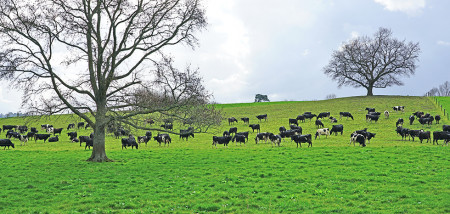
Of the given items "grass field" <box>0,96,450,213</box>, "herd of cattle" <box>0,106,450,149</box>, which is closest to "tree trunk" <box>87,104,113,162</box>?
"herd of cattle" <box>0,106,450,149</box>

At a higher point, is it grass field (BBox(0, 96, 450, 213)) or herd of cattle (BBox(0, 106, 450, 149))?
herd of cattle (BBox(0, 106, 450, 149))

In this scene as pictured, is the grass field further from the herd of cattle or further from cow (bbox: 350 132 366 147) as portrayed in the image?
the herd of cattle

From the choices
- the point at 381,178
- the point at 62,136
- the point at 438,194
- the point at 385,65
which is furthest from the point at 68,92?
the point at 385,65

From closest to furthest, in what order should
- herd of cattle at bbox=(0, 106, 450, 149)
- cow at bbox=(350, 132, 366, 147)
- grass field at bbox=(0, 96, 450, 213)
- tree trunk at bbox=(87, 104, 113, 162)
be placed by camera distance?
grass field at bbox=(0, 96, 450, 213), tree trunk at bbox=(87, 104, 113, 162), cow at bbox=(350, 132, 366, 147), herd of cattle at bbox=(0, 106, 450, 149)

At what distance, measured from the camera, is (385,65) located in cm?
8094

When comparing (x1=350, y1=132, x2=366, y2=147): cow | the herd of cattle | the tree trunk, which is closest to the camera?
the tree trunk

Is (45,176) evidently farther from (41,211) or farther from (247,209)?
(247,209)

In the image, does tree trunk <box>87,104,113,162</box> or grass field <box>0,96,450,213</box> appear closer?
grass field <box>0,96,450,213</box>

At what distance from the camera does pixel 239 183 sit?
16547 millimetres

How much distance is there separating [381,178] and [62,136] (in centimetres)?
4620

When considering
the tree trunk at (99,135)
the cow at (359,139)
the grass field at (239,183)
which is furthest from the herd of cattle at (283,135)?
the grass field at (239,183)

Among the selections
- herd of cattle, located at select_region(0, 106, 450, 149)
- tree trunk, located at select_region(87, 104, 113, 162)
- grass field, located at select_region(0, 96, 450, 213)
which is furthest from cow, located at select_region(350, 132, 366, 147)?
tree trunk, located at select_region(87, 104, 113, 162)

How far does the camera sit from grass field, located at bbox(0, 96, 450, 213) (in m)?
12.6

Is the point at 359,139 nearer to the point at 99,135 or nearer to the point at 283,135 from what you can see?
the point at 283,135
